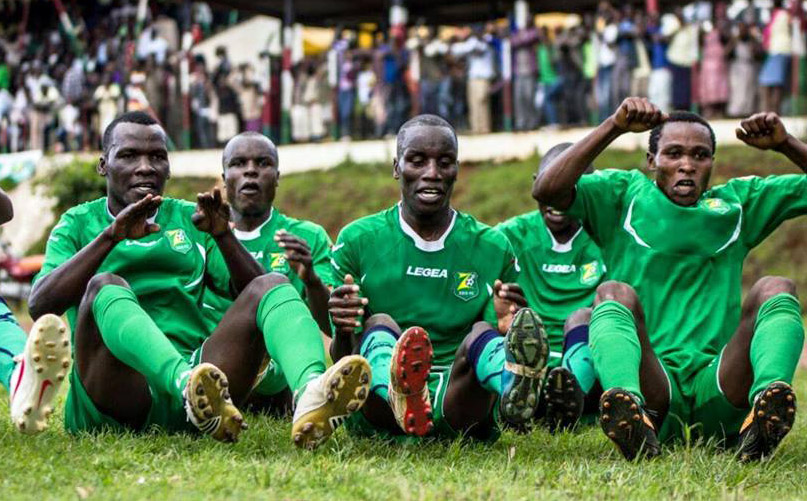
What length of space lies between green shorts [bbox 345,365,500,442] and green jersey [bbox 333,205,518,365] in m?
0.17

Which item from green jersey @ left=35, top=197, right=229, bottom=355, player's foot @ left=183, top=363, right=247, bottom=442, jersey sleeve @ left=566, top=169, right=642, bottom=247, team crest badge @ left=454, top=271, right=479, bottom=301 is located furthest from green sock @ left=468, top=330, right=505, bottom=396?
green jersey @ left=35, top=197, right=229, bottom=355

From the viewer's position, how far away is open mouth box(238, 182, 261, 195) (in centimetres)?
750

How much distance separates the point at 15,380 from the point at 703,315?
3.14 metres

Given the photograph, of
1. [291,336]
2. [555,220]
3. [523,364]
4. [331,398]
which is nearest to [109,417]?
[291,336]

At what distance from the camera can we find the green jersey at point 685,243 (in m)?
5.76

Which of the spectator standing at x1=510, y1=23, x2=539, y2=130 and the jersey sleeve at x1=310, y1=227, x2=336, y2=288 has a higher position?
the spectator standing at x1=510, y1=23, x2=539, y2=130

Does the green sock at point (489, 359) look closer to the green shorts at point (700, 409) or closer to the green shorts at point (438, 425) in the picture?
the green shorts at point (438, 425)

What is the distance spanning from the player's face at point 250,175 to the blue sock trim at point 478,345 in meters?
2.69

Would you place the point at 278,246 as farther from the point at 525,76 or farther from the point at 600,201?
the point at 525,76

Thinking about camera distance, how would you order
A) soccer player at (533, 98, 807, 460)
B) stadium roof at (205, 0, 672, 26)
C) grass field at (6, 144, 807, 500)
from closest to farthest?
grass field at (6, 144, 807, 500), soccer player at (533, 98, 807, 460), stadium roof at (205, 0, 672, 26)

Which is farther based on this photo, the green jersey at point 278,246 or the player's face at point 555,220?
the player's face at point 555,220

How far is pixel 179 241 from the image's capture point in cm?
584

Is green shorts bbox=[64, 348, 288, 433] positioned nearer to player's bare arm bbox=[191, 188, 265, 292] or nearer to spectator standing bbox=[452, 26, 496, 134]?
player's bare arm bbox=[191, 188, 265, 292]

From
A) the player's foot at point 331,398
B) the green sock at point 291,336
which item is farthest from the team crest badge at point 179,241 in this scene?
the player's foot at point 331,398
